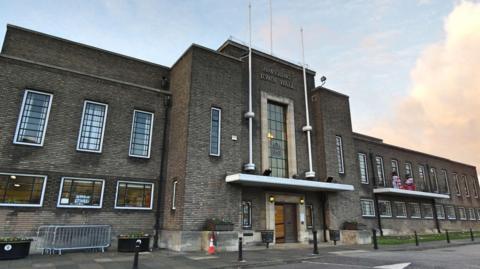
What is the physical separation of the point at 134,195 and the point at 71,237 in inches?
123

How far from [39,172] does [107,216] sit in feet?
10.8

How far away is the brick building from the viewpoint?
12.7 metres

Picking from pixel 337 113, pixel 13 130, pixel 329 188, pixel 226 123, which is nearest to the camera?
pixel 13 130

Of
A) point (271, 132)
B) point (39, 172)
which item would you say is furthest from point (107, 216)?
point (271, 132)

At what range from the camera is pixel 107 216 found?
43.9ft

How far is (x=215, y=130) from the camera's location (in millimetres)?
15312

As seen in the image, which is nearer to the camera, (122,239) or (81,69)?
(122,239)

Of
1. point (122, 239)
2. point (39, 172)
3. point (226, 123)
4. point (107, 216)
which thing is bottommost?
point (122, 239)

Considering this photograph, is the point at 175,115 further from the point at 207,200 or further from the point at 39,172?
the point at 39,172

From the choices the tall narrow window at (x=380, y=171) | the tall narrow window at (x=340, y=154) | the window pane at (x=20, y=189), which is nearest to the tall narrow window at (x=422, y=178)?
the tall narrow window at (x=380, y=171)

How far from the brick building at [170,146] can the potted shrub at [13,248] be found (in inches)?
52.3

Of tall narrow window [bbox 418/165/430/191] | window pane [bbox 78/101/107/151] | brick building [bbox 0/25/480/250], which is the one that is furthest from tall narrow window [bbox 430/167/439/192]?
window pane [bbox 78/101/107/151]

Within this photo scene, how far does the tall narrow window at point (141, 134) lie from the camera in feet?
49.5

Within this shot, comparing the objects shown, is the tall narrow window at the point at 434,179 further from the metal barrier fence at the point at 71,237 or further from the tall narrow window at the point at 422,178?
the metal barrier fence at the point at 71,237
